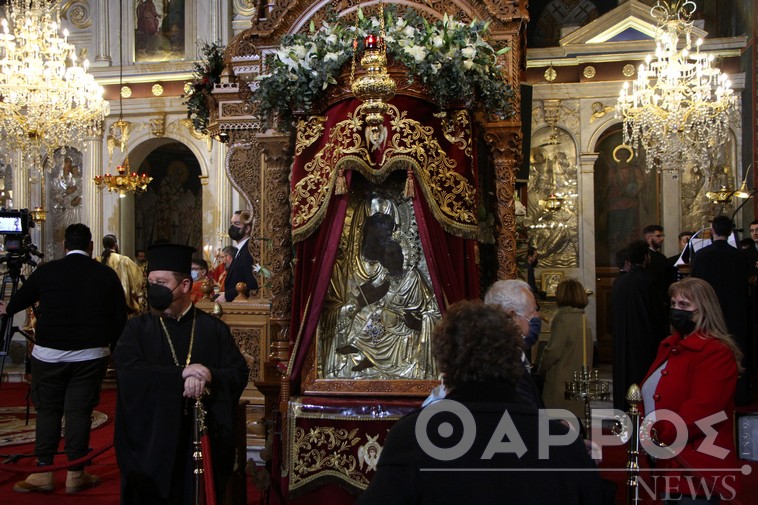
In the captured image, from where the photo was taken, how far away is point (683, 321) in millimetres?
4164

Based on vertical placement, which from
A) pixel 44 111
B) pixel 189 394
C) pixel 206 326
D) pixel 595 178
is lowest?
pixel 189 394

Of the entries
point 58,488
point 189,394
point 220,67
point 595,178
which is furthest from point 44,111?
point 189,394

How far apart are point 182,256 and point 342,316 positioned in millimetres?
1431

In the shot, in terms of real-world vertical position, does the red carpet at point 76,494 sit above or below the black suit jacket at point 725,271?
below

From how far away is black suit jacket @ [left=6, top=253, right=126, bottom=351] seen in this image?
248 inches

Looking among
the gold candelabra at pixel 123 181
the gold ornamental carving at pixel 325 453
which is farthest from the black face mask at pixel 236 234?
the gold candelabra at pixel 123 181

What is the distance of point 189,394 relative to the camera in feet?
14.0

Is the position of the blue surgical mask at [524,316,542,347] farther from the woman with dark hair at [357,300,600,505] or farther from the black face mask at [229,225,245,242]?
the black face mask at [229,225,245,242]

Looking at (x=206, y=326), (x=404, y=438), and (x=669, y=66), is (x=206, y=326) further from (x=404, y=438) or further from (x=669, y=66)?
(x=669, y=66)

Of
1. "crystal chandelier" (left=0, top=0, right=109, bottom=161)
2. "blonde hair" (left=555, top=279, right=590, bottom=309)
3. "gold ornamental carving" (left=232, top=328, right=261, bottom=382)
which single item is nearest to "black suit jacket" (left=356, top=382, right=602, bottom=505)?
"blonde hair" (left=555, top=279, right=590, bottom=309)

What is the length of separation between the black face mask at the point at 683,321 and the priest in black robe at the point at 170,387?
2.33m

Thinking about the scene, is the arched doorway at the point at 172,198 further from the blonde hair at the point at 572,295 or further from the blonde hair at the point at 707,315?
the blonde hair at the point at 707,315

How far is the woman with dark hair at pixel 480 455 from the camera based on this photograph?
2320 millimetres

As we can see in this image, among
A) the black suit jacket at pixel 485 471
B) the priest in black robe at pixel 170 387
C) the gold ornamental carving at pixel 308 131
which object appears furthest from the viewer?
the gold ornamental carving at pixel 308 131
